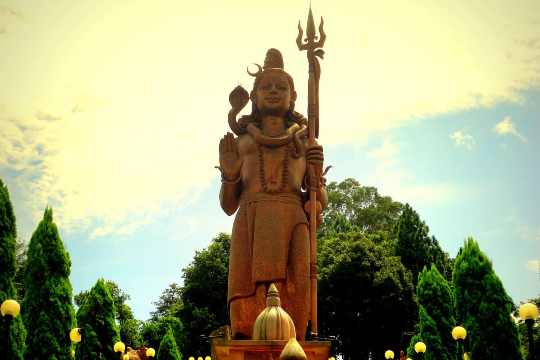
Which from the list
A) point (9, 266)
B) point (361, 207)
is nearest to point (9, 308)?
point (9, 266)

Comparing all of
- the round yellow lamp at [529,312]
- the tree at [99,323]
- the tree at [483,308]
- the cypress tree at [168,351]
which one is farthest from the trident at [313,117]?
the cypress tree at [168,351]

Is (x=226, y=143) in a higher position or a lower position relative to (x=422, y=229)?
lower

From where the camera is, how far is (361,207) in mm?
41750

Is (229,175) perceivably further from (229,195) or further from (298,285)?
(298,285)

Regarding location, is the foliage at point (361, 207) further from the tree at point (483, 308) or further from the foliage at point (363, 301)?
the tree at point (483, 308)

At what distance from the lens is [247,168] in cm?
898

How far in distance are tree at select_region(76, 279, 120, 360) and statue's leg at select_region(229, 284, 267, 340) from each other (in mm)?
15364

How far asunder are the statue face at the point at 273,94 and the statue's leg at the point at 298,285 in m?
1.87

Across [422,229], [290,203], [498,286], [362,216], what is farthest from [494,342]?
[362,216]

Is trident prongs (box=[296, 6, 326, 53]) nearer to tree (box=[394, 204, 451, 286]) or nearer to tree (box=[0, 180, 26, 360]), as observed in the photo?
tree (box=[0, 180, 26, 360])

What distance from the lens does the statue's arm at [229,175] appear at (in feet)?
29.7

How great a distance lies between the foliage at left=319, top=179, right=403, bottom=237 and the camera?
41250 millimetres

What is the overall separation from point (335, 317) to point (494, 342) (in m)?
14.5

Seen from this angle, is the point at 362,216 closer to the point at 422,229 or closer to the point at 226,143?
the point at 422,229
